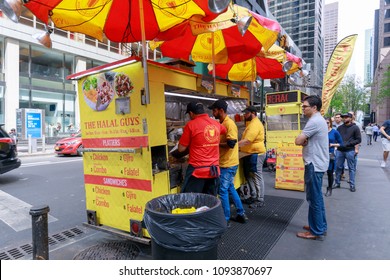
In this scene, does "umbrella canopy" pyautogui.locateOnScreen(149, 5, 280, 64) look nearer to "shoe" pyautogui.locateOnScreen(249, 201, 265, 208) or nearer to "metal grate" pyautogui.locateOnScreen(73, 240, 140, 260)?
"shoe" pyautogui.locateOnScreen(249, 201, 265, 208)

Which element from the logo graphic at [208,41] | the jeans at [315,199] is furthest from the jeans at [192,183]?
the logo graphic at [208,41]

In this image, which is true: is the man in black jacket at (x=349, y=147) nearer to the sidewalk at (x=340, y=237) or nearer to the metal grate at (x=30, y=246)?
the sidewalk at (x=340, y=237)

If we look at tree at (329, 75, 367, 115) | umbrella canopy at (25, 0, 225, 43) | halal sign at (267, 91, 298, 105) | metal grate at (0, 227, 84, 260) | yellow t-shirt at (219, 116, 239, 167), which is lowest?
metal grate at (0, 227, 84, 260)

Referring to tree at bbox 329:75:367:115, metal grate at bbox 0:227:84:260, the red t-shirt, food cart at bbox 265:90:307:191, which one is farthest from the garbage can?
tree at bbox 329:75:367:115

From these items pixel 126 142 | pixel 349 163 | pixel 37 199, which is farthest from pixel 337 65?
pixel 37 199

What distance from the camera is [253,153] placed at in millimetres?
5812

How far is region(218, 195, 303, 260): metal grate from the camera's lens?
369cm

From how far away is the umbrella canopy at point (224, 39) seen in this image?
187 inches

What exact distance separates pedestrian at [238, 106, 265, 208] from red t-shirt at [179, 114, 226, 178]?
171 centimetres

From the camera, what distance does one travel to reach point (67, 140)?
50.5 feet

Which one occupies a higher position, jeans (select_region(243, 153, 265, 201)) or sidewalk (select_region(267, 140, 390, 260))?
jeans (select_region(243, 153, 265, 201))

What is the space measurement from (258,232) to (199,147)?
1.79 m

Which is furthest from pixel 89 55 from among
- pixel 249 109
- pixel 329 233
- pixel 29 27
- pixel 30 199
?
pixel 329 233

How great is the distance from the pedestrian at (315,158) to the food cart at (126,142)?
1.83 m
